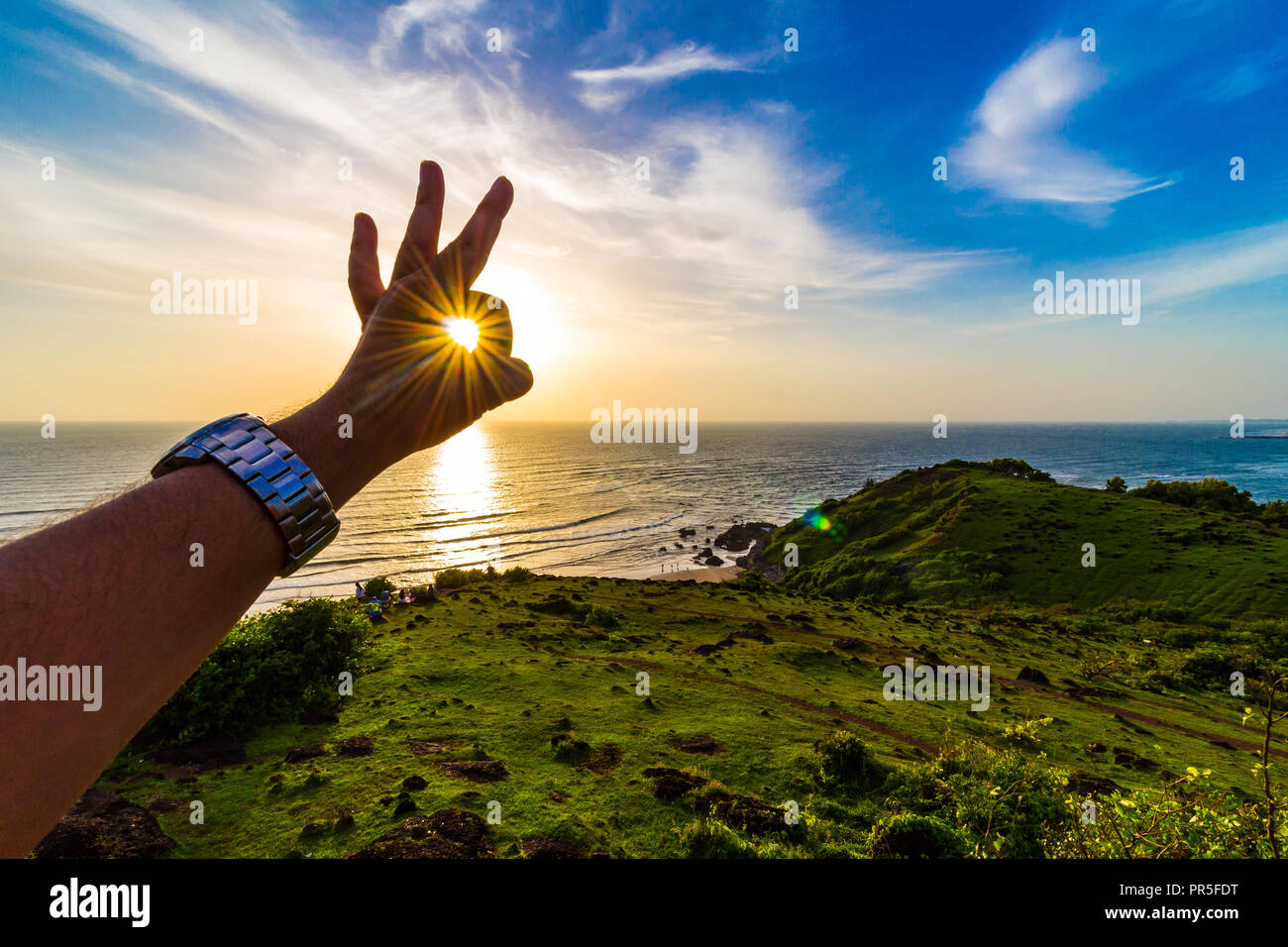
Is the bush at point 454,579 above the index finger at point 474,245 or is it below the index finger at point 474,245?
below

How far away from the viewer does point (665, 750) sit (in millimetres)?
16188

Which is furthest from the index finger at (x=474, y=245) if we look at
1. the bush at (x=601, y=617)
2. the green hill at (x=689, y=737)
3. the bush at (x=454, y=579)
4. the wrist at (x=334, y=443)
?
the bush at (x=454, y=579)

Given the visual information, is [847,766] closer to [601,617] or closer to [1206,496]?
[601,617]

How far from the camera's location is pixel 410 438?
2285 millimetres

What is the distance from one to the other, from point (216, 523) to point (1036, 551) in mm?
73446

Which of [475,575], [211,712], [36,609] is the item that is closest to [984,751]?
[36,609]

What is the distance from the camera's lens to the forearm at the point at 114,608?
114 cm

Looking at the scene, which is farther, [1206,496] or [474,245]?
[1206,496]

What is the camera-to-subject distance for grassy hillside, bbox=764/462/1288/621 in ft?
161

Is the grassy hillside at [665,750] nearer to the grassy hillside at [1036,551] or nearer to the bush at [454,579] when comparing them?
the bush at [454,579]

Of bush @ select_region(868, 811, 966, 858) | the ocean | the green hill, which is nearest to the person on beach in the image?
the green hill

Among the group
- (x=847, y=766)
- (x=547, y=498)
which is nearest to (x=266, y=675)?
(x=847, y=766)

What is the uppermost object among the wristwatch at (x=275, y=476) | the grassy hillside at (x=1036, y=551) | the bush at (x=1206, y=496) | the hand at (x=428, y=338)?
the hand at (x=428, y=338)
